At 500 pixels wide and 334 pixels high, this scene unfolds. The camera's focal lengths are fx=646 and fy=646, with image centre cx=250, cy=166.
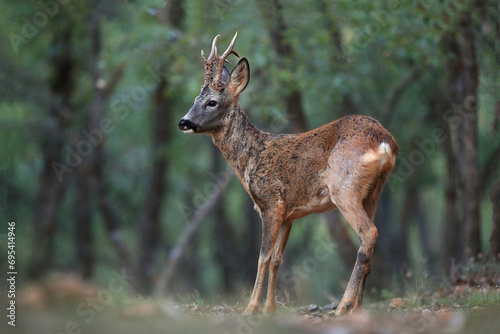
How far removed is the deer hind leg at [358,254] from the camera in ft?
22.9

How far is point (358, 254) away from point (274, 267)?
1149mm

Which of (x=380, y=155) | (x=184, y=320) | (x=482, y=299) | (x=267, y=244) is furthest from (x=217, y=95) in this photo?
(x=482, y=299)

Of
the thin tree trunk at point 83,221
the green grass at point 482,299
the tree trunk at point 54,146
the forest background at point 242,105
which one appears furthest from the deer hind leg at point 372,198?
the thin tree trunk at point 83,221

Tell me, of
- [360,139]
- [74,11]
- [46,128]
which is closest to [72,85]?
[46,128]

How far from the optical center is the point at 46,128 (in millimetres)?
17453

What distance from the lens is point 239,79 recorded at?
8070 mm

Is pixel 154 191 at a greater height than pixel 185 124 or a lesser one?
lesser

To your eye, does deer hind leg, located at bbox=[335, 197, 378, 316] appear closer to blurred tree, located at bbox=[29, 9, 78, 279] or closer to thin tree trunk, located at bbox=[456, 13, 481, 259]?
thin tree trunk, located at bbox=[456, 13, 481, 259]

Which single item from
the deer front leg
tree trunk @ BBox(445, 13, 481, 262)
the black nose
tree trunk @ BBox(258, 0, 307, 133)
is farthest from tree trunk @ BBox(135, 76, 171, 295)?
the deer front leg

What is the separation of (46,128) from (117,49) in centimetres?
384

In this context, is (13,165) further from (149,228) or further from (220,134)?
(220,134)

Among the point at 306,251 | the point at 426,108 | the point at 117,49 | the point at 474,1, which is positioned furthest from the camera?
the point at 306,251

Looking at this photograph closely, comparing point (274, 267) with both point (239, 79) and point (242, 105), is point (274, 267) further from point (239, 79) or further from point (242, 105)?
point (242, 105)

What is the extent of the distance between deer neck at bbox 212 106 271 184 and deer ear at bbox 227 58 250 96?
243 millimetres
